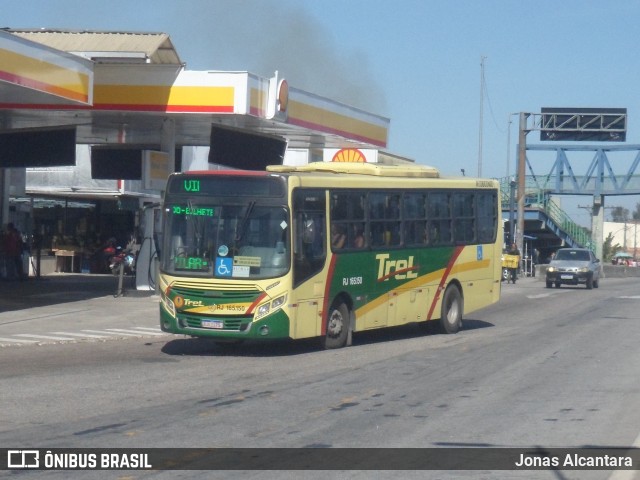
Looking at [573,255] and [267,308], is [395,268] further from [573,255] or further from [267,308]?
[573,255]

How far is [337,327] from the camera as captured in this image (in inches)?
679

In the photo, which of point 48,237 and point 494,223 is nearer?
point 494,223

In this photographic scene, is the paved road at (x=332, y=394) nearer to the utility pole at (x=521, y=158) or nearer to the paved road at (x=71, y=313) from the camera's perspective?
the paved road at (x=71, y=313)

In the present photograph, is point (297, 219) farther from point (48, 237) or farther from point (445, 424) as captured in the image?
point (48, 237)

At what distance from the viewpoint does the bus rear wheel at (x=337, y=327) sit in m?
17.1

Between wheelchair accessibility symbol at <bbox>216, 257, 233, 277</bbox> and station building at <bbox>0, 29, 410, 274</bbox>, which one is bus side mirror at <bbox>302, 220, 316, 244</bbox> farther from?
station building at <bbox>0, 29, 410, 274</bbox>

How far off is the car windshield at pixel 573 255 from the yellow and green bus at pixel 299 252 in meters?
24.2

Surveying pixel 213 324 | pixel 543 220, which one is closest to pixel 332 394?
pixel 213 324

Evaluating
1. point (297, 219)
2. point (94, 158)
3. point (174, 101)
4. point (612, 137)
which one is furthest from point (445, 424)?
point (612, 137)

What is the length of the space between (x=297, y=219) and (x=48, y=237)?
26.7m

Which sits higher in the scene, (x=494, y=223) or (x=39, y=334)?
(x=494, y=223)

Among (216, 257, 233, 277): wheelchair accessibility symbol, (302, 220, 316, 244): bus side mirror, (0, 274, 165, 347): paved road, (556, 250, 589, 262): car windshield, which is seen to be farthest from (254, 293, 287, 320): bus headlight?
(556, 250, 589, 262): car windshield

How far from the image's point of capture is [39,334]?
18531 mm

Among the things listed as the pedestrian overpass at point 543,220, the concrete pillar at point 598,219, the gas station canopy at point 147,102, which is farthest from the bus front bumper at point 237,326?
the concrete pillar at point 598,219
